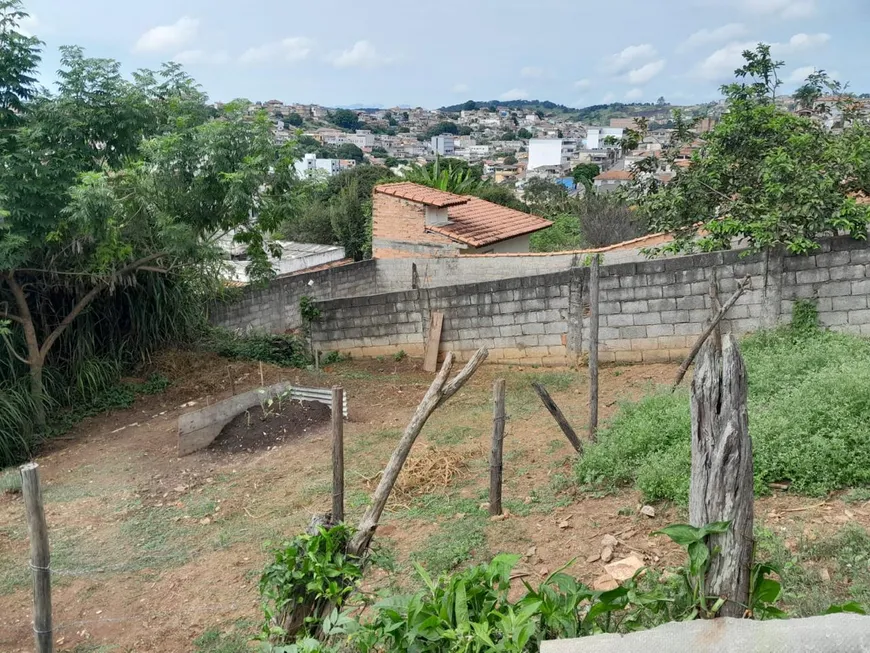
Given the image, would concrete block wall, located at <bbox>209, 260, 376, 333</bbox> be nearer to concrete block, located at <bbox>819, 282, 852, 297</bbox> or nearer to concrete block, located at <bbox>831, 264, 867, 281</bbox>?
concrete block, located at <bbox>819, 282, 852, 297</bbox>

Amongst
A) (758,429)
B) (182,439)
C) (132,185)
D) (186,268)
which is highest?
(132,185)

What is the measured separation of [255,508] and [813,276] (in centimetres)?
634

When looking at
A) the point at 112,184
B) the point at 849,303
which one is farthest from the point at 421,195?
the point at 849,303

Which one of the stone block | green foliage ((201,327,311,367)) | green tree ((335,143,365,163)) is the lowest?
green foliage ((201,327,311,367))

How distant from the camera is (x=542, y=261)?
1326 cm

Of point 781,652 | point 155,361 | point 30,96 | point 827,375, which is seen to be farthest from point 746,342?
point 30,96

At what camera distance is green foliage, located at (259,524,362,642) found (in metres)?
3.35

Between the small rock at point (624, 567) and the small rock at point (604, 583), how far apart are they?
3cm

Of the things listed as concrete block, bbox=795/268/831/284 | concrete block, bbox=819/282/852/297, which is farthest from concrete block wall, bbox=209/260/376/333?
concrete block, bbox=819/282/852/297

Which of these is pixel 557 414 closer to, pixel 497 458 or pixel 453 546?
pixel 497 458

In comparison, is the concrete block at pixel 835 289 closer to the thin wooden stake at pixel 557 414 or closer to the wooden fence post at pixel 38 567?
the thin wooden stake at pixel 557 414

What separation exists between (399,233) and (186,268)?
21.8 ft

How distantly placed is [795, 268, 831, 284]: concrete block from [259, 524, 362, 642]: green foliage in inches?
261

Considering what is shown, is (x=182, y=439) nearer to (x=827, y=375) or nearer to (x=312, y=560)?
(x=312, y=560)
